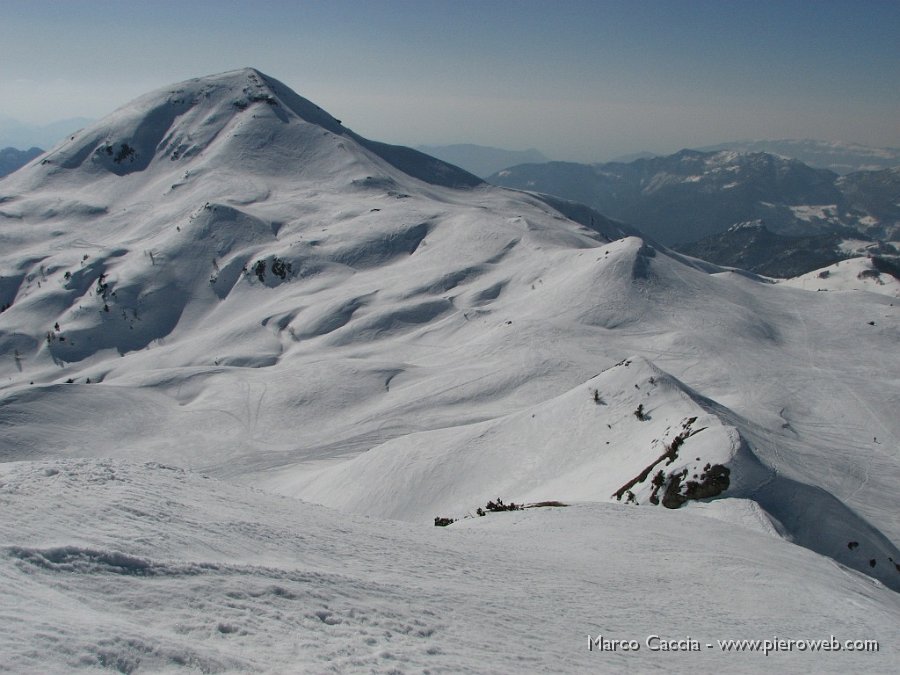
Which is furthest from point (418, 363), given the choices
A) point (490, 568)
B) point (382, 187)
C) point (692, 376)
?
point (382, 187)

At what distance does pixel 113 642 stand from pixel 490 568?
9438mm

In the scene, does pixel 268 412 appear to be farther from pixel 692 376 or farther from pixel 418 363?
pixel 692 376

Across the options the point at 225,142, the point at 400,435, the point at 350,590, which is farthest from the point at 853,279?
the point at 350,590

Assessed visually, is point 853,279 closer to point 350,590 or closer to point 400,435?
point 400,435

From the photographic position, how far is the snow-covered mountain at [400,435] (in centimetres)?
1097

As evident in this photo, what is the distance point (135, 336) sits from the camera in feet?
320

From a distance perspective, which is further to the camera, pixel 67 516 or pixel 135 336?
pixel 135 336

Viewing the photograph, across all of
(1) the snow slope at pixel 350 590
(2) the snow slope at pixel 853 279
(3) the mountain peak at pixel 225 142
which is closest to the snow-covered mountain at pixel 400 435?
(1) the snow slope at pixel 350 590

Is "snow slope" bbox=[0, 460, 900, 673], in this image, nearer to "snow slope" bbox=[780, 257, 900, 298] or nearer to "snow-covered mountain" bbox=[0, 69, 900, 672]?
"snow-covered mountain" bbox=[0, 69, 900, 672]

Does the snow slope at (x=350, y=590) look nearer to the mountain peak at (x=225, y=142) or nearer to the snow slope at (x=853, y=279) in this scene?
the mountain peak at (x=225, y=142)

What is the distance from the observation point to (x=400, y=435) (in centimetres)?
4972

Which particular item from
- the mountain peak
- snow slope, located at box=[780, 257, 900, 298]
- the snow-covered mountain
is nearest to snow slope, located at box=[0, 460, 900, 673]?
the snow-covered mountain

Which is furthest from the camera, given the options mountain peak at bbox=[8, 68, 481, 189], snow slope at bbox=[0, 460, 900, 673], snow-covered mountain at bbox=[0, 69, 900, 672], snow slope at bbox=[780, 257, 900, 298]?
mountain peak at bbox=[8, 68, 481, 189]

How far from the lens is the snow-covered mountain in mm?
10969
